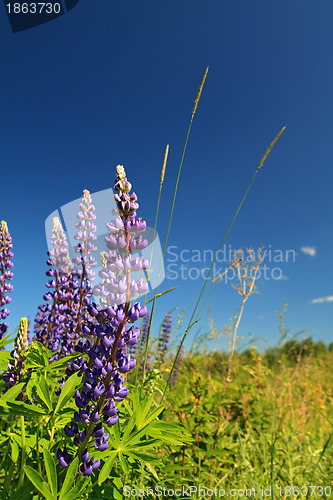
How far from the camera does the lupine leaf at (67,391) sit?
170 cm

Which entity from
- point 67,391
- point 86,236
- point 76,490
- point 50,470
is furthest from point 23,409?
point 86,236

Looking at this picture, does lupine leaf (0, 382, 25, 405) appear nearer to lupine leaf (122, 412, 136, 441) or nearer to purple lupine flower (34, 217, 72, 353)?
lupine leaf (122, 412, 136, 441)

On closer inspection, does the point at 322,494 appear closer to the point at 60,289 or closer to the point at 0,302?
the point at 60,289

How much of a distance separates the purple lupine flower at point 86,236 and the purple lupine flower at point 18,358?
118 cm

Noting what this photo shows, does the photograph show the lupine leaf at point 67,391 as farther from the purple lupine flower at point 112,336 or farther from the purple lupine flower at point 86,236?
the purple lupine flower at point 86,236

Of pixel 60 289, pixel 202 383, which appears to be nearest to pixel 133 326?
pixel 202 383

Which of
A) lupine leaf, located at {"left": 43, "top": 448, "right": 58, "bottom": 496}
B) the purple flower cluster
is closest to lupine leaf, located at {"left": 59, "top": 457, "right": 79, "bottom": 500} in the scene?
lupine leaf, located at {"left": 43, "top": 448, "right": 58, "bottom": 496}

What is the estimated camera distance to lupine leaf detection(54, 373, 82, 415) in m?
1.70

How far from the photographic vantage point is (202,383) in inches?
120

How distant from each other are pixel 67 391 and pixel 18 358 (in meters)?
0.74

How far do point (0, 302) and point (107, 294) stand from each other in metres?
3.10

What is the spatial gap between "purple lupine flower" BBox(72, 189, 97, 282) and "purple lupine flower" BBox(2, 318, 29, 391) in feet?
3.87

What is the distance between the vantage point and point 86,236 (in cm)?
367

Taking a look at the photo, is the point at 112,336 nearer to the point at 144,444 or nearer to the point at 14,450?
the point at 144,444
